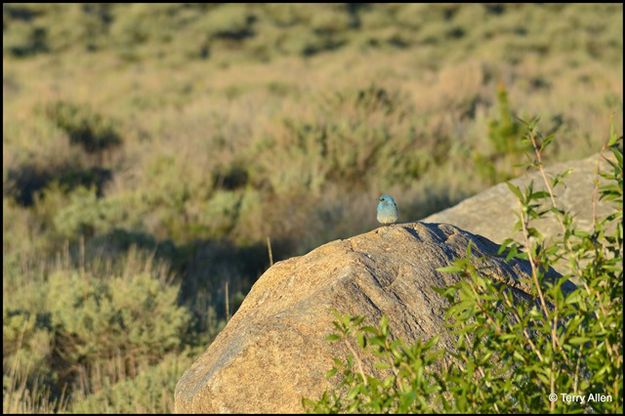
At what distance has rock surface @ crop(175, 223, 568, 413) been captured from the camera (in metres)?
2.75

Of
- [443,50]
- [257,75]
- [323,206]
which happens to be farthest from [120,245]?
[443,50]

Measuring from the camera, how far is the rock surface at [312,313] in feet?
9.02

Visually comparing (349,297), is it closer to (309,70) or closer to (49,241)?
(49,241)

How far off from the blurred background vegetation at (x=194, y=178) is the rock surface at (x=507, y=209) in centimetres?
178

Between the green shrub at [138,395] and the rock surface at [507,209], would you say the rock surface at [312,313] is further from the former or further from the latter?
the green shrub at [138,395]

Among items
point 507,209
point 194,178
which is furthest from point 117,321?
point 194,178

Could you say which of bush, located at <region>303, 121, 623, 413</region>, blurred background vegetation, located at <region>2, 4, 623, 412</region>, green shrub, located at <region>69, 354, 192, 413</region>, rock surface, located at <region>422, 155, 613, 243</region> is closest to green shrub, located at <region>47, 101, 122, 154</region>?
blurred background vegetation, located at <region>2, 4, 623, 412</region>

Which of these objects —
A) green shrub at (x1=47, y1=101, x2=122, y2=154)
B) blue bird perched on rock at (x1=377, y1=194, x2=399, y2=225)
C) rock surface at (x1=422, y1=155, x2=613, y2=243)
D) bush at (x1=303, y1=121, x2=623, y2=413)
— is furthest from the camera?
green shrub at (x1=47, y1=101, x2=122, y2=154)

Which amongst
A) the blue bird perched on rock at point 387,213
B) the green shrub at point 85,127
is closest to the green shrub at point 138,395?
the blue bird perched on rock at point 387,213

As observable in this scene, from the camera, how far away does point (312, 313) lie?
2.82 m

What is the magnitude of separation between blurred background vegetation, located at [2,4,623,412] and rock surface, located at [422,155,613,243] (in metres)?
1.78

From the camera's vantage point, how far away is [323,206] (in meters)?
8.59

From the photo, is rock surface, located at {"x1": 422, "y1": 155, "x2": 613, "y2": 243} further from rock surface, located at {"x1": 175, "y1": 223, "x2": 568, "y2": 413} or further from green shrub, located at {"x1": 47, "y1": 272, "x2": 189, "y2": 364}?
green shrub, located at {"x1": 47, "y1": 272, "x2": 189, "y2": 364}

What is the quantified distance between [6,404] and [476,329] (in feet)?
12.1
